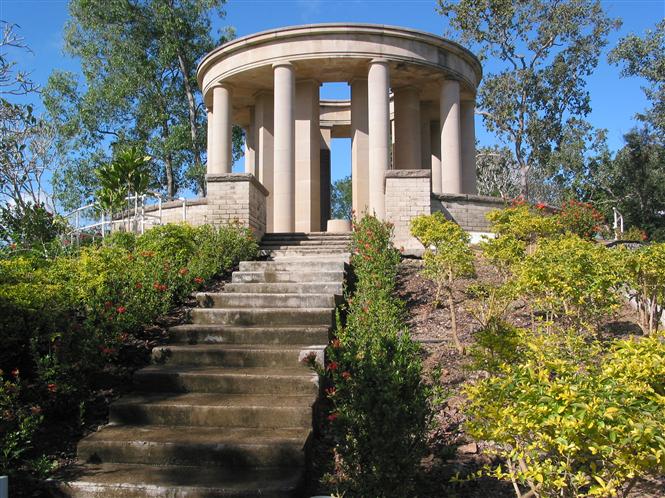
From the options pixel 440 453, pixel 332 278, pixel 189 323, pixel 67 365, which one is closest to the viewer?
pixel 440 453

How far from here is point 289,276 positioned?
751 centimetres

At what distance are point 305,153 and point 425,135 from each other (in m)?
4.57

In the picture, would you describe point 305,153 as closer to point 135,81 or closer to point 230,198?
point 230,198

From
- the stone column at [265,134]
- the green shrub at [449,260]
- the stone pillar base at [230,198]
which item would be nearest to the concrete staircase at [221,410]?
the green shrub at [449,260]

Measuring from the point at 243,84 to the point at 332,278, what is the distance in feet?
31.6

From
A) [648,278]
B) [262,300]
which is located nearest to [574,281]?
[648,278]

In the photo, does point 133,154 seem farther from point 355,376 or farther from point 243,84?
point 355,376

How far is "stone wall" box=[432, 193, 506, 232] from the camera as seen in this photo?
11.9 metres

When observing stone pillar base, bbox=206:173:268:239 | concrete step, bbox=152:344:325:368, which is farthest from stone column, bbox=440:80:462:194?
concrete step, bbox=152:344:325:368

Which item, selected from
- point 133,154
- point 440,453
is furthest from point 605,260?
point 133,154

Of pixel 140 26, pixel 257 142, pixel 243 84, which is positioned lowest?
pixel 257 142

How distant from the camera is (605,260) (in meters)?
5.34

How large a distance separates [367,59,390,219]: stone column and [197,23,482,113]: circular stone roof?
1.24 feet

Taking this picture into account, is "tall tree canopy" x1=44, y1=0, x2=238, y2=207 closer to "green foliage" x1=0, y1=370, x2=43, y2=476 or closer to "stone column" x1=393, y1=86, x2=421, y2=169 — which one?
"stone column" x1=393, y1=86, x2=421, y2=169
